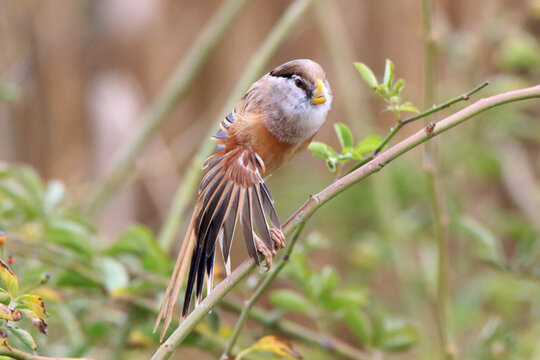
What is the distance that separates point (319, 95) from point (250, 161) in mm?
166

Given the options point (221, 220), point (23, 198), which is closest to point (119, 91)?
point (23, 198)

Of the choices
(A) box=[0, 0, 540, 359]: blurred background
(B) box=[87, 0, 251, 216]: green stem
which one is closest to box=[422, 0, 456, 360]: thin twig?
(A) box=[0, 0, 540, 359]: blurred background

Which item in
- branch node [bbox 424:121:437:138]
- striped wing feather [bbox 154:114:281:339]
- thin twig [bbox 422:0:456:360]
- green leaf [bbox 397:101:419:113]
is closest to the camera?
branch node [bbox 424:121:437:138]

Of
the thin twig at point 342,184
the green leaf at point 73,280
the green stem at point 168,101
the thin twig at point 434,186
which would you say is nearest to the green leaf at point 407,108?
the thin twig at point 342,184

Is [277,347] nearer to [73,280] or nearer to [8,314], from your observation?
[8,314]

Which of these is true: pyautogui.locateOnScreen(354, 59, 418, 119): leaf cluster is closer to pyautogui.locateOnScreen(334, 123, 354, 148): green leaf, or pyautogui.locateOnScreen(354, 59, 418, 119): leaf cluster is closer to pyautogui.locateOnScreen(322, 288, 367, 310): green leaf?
pyautogui.locateOnScreen(334, 123, 354, 148): green leaf

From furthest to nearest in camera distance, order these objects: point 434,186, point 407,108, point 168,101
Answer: point 168,101
point 434,186
point 407,108

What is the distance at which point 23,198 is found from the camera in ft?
5.29

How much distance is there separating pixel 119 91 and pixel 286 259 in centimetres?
285

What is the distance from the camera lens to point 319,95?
4.02 ft

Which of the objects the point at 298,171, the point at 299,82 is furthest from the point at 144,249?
the point at 298,171

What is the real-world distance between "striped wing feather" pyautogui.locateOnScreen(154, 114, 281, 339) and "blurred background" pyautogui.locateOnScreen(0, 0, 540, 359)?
0.28m

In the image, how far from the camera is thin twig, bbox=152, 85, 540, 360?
88 centimetres

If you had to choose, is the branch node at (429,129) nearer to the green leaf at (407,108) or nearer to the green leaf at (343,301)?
the green leaf at (407,108)
